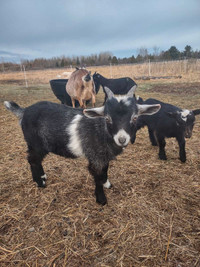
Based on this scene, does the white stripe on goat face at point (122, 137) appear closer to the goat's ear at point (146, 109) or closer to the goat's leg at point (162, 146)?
the goat's ear at point (146, 109)

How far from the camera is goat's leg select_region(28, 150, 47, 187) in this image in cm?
327

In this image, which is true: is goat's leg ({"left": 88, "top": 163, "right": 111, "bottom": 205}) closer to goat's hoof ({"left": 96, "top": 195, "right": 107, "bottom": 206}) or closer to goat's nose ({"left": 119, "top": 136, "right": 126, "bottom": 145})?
goat's hoof ({"left": 96, "top": 195, "right": 107, "bottom": 206})

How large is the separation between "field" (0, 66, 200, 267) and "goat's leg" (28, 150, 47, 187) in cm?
Answer: 17

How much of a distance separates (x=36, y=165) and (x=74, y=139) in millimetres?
1038

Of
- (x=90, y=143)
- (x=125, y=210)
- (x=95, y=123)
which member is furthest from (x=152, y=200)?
(x=95, y=123)

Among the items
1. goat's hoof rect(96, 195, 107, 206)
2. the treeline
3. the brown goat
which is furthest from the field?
the treeline

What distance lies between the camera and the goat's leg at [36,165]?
3.27 metres

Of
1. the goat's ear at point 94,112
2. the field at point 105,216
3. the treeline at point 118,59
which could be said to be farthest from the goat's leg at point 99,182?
the treeline at point 118,59

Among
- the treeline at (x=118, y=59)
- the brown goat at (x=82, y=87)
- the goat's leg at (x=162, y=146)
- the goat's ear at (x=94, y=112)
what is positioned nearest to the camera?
the goat's ear at (x=94, y=112)

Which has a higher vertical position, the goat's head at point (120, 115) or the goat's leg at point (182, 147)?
the goat's head at point (120, 115)

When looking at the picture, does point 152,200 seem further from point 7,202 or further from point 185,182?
point 7,202

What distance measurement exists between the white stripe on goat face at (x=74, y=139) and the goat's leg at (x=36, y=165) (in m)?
0.73

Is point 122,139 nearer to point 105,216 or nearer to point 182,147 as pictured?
point 105,216

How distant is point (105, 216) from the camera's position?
2.77 meters
